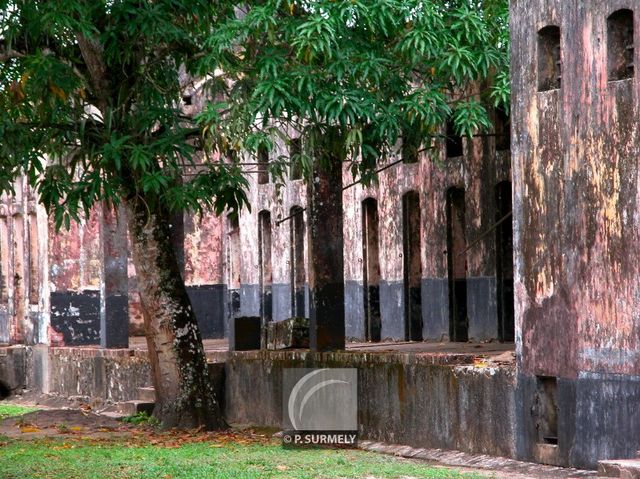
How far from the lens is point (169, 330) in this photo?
18797mm

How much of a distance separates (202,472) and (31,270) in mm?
15718

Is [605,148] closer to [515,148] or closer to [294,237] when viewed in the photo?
[515,148]

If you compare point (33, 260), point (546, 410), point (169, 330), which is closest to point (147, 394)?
point (169, 330)

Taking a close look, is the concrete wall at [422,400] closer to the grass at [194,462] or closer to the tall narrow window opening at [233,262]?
the grass at [194,462]

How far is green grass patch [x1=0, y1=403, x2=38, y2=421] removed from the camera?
78.8ft

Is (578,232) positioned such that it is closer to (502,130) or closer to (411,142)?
(411,142)

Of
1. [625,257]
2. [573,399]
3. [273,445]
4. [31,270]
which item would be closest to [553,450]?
[573,399]

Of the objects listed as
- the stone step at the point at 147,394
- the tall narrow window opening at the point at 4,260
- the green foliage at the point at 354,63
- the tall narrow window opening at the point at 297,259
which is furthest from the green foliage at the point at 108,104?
the tall narrow window opening at the point at 4,260

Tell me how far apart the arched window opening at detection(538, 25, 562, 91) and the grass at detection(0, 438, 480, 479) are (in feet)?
13.0

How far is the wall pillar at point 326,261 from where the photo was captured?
18.5 meters

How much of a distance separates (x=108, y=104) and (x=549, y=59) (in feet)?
19.9

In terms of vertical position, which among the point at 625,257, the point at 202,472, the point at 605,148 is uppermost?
the point at 605,148

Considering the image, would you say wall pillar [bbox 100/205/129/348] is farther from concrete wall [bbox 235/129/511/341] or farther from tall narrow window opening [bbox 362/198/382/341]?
tall narrow window opening [bbox 362/198/382/341]

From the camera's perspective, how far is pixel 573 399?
1374 cm
